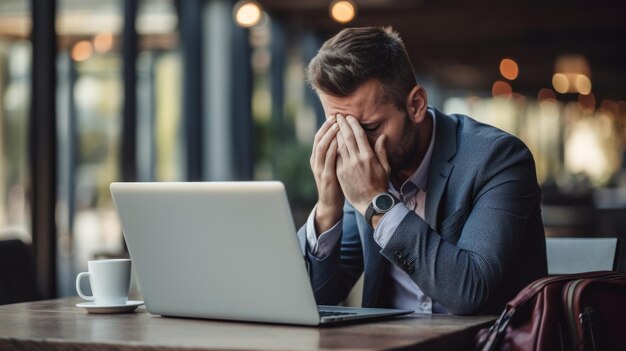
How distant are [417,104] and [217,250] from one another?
2.43 feet

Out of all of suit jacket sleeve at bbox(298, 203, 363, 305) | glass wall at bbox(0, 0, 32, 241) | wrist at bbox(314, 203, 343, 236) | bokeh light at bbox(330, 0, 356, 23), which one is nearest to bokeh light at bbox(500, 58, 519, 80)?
bokeh light at bbox(330, 0, 356, 23)

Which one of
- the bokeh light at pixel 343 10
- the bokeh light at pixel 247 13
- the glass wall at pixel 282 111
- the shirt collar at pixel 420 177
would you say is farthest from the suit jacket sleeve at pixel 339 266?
the glass wall at pixel 282 111

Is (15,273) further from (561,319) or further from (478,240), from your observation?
(561,319)

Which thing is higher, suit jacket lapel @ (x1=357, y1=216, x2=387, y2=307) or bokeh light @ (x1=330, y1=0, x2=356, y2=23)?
bokeh light @ (x1=330, y1=0, x2=356, y2=23)

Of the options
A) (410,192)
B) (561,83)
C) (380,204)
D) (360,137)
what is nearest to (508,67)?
(561,83)

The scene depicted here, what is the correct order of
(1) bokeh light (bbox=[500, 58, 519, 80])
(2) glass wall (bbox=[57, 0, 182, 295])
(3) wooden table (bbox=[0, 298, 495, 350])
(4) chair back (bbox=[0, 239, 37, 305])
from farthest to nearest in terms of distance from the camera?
(1) bokeh light (bbox=[500, 58, 519, 80]), (2) glass wall (bbox=[57, 0, 182, 295]), (4) chair back (bbox=[0, 239, 37, 305]), (3) wooden table (bbox=[0, 298, 495, 350])

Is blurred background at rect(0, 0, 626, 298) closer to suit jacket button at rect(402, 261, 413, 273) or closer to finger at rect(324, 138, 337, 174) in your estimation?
finger at rect(324, 138, 337, 174)

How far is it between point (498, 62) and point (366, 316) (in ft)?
51.2

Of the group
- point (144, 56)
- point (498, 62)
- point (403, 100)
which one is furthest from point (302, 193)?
point (498, 62)

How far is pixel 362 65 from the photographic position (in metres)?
2.25

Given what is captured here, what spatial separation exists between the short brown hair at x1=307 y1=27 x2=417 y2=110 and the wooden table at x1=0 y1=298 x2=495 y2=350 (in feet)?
1.85

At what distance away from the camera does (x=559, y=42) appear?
13.9m

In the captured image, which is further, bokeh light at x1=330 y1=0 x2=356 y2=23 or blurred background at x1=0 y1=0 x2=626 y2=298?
bokeh light at x1=330 y1=0 x2=356 y2=23

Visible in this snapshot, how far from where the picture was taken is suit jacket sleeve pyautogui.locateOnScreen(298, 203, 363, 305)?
2.36m
